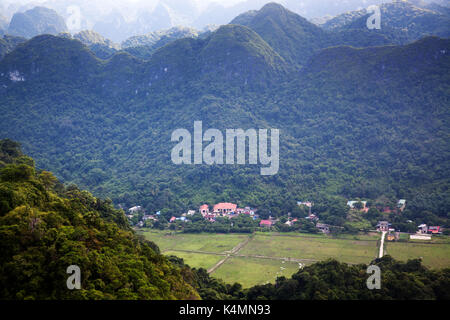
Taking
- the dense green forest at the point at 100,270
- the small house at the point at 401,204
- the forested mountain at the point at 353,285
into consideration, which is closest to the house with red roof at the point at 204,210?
the dense green forest at the point at 100,270

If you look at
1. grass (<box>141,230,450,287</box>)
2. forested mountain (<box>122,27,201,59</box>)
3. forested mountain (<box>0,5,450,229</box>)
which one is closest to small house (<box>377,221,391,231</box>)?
grass (<box>141,230,450,287</box>)

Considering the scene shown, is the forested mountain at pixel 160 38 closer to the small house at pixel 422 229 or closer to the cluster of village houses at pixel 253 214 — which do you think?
the cluster of village houses at pixel 253 214

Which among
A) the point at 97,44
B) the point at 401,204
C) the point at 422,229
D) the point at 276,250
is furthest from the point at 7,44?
the point at 422,229

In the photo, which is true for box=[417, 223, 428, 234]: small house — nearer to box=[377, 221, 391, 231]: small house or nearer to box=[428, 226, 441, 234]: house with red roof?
box=[428, 226, 441, 234]: house with red roof

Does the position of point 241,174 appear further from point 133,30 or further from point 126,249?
point 133,30
